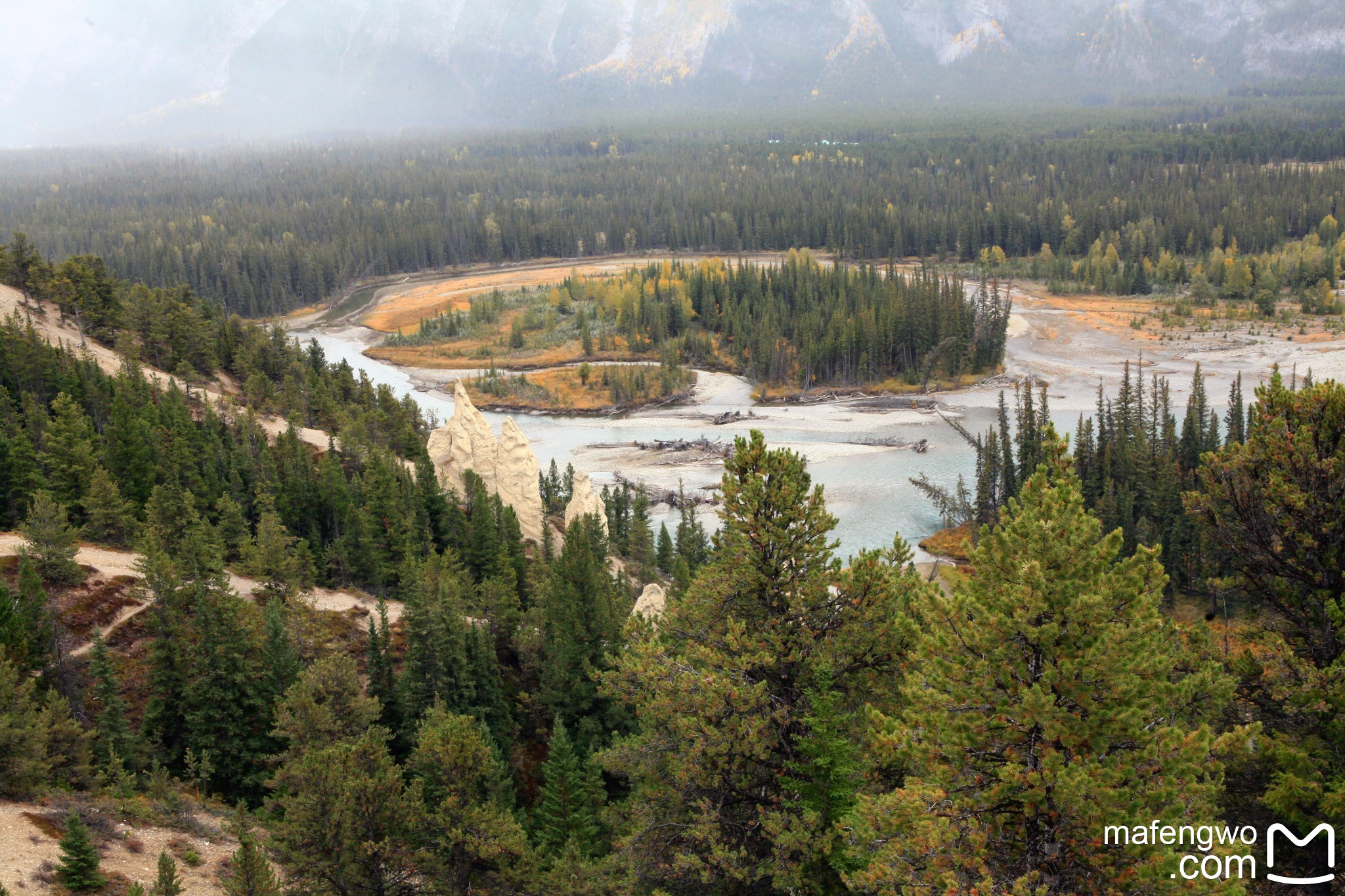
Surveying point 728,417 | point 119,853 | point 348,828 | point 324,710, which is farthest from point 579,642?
point 728,417

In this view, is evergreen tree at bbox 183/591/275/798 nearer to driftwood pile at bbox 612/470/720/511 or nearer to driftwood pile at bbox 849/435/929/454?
driftwood pile at bbox 612/470/720/511

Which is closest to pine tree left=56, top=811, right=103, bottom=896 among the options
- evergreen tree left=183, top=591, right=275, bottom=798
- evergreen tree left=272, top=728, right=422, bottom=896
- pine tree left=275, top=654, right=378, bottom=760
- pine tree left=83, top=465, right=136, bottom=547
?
evergreen tree left=272, top=728, right=422, bottom=896

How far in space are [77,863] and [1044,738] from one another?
2118 cm

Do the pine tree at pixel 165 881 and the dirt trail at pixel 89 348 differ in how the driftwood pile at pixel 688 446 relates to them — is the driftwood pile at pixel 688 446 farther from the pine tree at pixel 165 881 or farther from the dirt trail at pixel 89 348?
the pine tree at pixel 165 881

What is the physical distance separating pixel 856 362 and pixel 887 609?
10829 centimetres

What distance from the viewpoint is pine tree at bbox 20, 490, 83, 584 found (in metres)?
39.6

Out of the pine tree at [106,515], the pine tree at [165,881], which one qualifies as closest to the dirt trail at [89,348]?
Result: the pine tree at [106,515]

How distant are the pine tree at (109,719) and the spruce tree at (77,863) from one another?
905 cm

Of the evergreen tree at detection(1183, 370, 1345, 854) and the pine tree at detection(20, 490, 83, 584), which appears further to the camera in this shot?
the pine tree at detection(20, 490, 83, 584)

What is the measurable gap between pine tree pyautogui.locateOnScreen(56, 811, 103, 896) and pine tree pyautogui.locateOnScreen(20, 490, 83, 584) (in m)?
19.7

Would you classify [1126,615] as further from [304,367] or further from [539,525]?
[304,367]

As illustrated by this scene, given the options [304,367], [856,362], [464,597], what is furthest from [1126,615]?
[856,362]

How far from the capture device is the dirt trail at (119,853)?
23.0 m

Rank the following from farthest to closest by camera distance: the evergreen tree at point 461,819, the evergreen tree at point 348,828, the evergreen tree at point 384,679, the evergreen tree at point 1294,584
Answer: the evergreen tree at point 384,679 → the evergreen tree at point 461,819 → the evergreen tree at point 348,828 → the evergreen tree at point 1294,584
